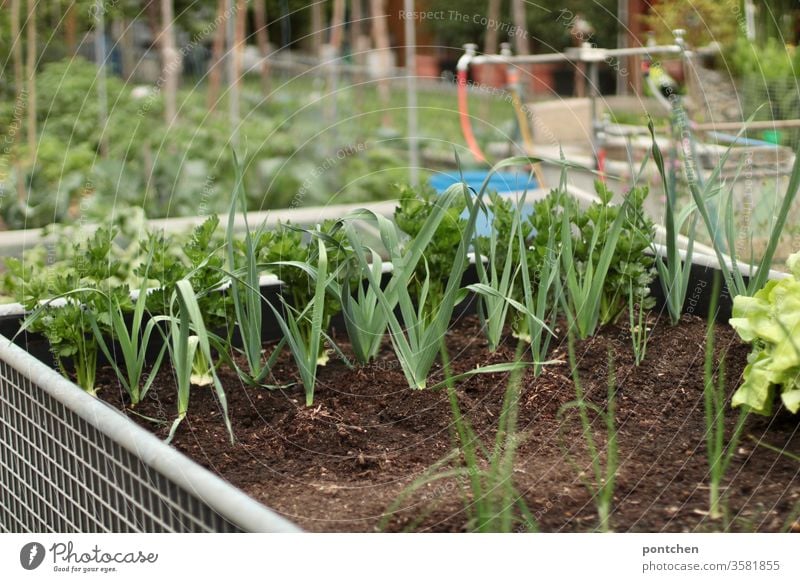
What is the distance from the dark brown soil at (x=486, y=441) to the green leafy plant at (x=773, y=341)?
83 millimetres

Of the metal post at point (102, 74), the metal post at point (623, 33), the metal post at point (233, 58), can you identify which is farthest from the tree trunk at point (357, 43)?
the metal post at point (623, 33)

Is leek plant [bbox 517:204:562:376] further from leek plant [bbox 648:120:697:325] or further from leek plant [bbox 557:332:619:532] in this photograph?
leek plant [bbox 648:120:697:325]

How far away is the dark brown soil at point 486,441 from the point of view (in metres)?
1.53

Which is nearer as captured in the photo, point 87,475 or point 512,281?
point 87,475

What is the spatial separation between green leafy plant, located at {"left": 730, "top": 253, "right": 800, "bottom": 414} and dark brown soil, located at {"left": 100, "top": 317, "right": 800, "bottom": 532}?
0.27ft

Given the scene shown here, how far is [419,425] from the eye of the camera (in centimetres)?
187

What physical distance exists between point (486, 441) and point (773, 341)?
50cm

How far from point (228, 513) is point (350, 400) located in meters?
0.81

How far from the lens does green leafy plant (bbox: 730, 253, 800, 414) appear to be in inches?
63.3

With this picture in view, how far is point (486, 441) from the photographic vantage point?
5.86 ft

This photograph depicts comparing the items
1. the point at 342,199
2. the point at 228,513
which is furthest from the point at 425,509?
the point at 342,199

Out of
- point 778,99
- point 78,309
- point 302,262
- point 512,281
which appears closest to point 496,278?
point 512,281

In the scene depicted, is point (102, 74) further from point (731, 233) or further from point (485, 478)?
point (485, 478)
